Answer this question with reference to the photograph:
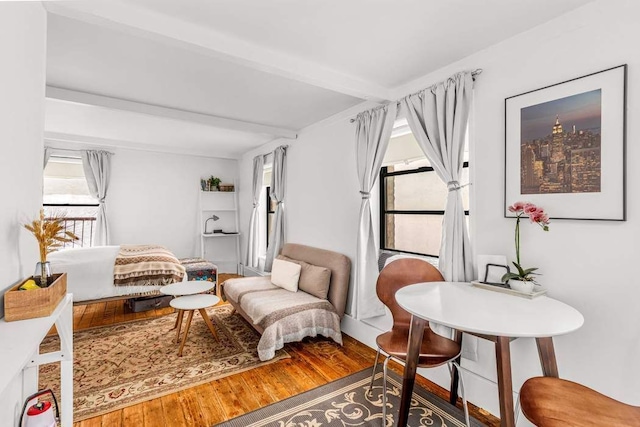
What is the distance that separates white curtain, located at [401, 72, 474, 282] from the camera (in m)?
2.19

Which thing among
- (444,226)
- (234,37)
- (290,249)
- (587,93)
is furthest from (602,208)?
(290,249)

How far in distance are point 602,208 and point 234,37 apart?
7.74 ft

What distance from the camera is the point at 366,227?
10.0 feet

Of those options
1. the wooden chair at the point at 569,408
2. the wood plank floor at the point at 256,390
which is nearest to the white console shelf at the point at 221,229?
the wood plank floor at the point at 256,390

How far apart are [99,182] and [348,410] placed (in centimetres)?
537

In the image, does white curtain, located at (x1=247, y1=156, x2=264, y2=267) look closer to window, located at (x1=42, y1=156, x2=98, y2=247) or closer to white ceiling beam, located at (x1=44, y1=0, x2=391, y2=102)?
window, located at (x1=42, y1=156, x2=98, y2=247)

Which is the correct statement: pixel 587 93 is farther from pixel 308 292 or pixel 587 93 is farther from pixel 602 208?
pixel 308 292

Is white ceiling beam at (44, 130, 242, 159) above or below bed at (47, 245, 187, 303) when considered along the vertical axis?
above

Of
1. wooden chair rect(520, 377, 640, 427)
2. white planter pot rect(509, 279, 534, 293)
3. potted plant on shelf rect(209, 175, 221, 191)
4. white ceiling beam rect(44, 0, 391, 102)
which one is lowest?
wooden chair rect(520, 377, 640, 427)

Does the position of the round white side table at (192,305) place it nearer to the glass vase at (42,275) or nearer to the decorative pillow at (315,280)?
the decorative pillow at (315,280)

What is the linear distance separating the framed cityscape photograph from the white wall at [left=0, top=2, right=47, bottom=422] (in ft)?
8.45

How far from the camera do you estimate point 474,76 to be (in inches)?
86.1

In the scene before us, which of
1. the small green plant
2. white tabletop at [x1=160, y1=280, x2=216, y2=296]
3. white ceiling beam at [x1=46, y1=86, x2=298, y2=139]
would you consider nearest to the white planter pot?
white tabletop at [x1=160, y1=280, x2=216, y2=296]

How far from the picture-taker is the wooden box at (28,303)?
1.19 m
